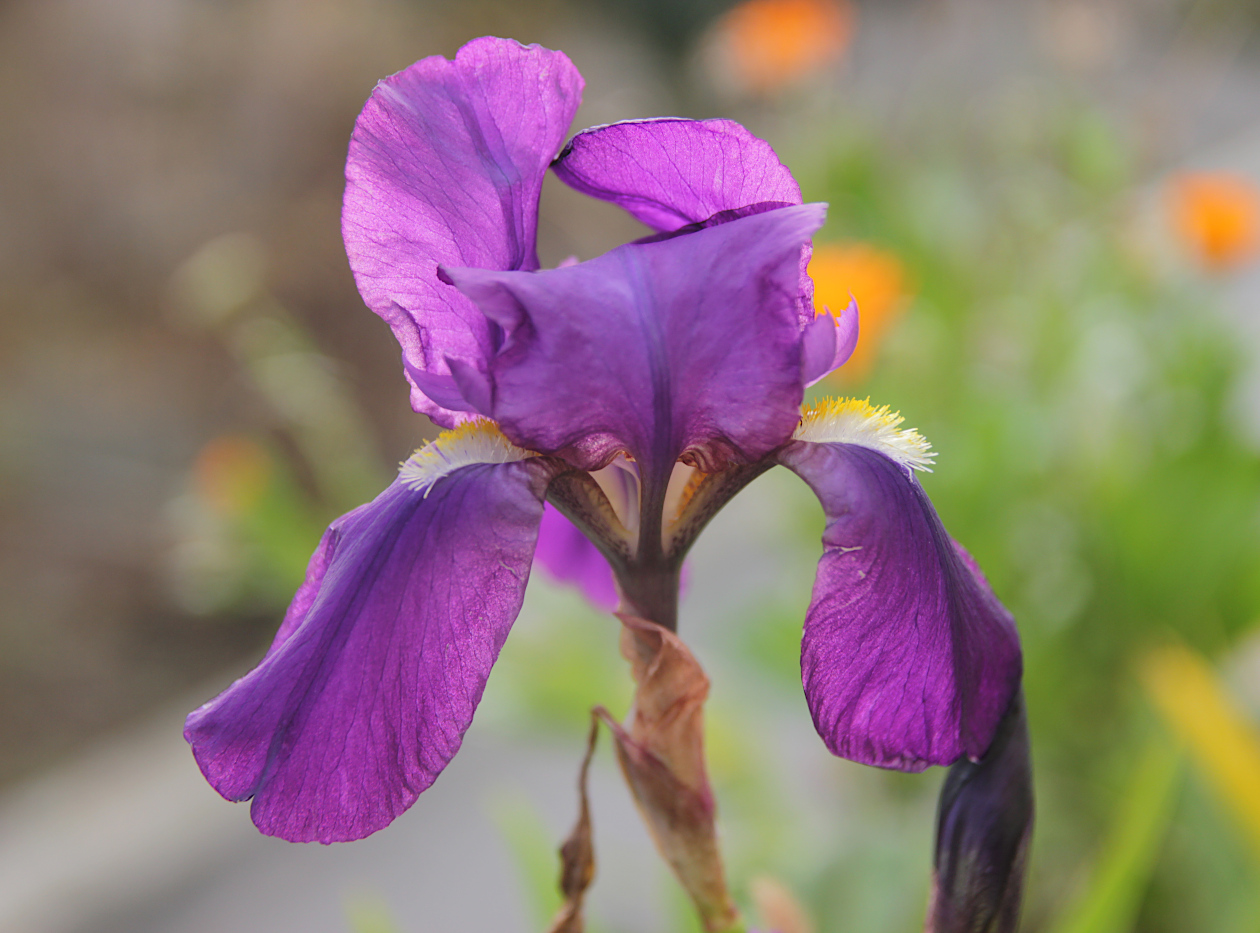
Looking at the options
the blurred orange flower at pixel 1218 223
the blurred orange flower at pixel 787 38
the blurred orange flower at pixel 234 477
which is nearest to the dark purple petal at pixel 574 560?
the blurred orange flower at pixel 234 477

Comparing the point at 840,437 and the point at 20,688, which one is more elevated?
the point at 840,437

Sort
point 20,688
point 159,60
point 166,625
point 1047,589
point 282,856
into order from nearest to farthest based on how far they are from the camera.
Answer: point 1047,589 → point 282,856 → point 20,688 → point 166,625 → point 159,60

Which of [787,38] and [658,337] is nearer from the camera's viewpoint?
[658,337]

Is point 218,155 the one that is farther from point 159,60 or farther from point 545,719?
point 545,719

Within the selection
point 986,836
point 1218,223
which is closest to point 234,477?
point 986,836

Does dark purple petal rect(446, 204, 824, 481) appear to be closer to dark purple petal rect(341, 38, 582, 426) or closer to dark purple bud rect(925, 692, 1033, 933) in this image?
dark purple petal rect(341, 38, 582, 426)

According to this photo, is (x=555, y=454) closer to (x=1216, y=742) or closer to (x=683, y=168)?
(x=683, y=168)

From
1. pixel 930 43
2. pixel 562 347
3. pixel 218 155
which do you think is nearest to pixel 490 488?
pixel 562 347
